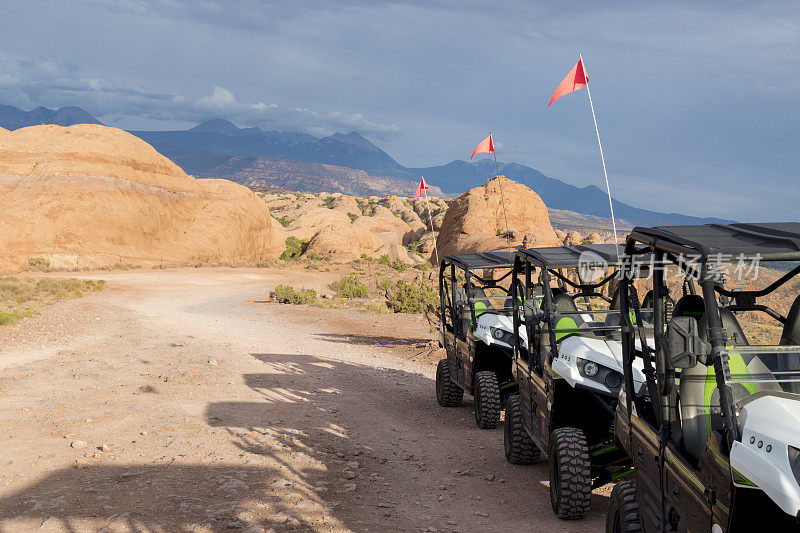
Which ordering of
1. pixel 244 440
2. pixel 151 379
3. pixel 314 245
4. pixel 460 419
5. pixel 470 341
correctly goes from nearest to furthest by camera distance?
pixel 244 440
pixel 470 341
pixel 460 419
pixel 151 379
pixel 314 245

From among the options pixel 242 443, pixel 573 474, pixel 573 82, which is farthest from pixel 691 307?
pixel 573 82

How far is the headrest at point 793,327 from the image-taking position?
12.7 ft

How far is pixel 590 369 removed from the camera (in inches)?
231

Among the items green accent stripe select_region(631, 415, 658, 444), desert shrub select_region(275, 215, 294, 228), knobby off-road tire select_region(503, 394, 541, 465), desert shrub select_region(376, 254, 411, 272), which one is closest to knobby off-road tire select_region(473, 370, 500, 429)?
knobby off-road tire select_region(503, 394, 541, 465)

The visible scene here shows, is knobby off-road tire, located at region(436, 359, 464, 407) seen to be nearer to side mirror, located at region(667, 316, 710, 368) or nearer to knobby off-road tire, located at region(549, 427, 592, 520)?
knobby off-road tire, located at region(549, 427, 592, 520)

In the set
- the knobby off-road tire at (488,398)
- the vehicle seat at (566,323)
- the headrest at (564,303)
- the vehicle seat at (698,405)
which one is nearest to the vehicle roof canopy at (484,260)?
the knobby off-road tire at (488,398)

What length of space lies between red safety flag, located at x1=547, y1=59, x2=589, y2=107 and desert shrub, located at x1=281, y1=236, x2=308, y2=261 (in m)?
41.4

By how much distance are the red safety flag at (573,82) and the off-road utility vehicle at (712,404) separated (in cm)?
972

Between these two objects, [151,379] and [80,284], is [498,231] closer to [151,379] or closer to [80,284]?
[80,284]

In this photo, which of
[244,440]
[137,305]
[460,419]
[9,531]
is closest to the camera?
[9,531]

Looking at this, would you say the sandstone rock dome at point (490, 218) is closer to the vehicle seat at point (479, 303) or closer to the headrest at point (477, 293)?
the headrest at point (477, 293)

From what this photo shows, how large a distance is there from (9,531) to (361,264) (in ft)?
131

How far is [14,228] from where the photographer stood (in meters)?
40.4

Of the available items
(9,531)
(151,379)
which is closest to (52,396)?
(151,379)
